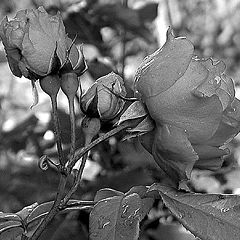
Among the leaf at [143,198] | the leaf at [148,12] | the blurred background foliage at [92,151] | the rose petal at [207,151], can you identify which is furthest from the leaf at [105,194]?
the leaf at [148,12]

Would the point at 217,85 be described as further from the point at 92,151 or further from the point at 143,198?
the point at 92,151

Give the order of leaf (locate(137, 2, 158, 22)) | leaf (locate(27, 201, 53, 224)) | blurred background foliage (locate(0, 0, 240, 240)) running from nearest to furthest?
1. leaf (locate(27, 201, 53, 224))
2. blurred background foliage (locate(0, 0, 240, 240))
3. leaf (locate(137, 2, 158, 22))

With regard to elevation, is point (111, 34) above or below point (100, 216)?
below

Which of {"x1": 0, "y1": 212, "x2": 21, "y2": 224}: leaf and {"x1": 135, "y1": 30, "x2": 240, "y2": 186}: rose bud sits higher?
{"x1": 135, "y1": 30, "x2": 240, "y2": 186}: rose bud

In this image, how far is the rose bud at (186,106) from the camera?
73 centimetres

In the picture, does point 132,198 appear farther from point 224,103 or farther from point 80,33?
point 80,33

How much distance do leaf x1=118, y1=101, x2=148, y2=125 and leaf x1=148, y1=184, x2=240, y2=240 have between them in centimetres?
8

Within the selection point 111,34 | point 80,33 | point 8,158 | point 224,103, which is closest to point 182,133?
point 224,103

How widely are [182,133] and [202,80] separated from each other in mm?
60

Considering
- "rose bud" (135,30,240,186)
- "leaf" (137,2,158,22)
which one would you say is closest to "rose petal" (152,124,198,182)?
"rose bud" (135,30,240,186)

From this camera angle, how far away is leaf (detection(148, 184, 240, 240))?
2.39 feet

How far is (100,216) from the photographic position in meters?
0.77

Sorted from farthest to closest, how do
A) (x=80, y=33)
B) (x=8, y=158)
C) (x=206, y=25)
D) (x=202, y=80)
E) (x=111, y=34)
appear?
(x=206, y=25), (x=111, y=34), (x=8, y=158), (x=80, y=33), (x=202, y=80)

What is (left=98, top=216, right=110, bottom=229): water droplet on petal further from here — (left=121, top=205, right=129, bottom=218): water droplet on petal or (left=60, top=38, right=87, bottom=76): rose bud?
(left=60, top=38, right=87, bottom=76): rose bud
